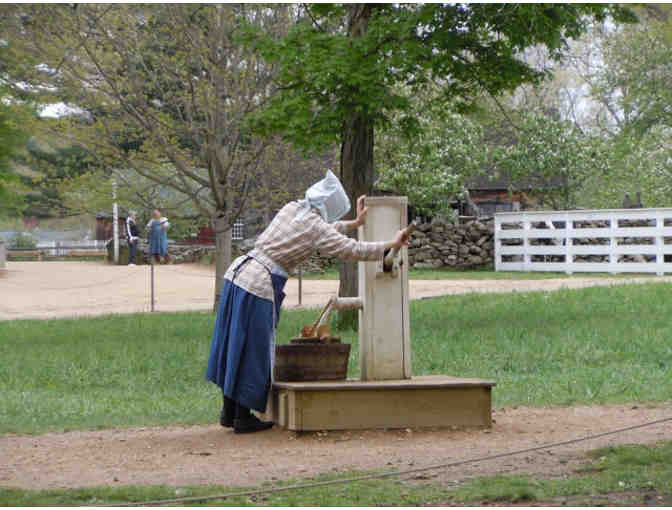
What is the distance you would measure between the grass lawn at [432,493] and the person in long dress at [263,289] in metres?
1.70

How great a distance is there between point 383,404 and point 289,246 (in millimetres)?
1271

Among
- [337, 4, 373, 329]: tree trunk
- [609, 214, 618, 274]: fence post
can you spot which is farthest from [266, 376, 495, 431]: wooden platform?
[609, 214, 618, 274]: fence post

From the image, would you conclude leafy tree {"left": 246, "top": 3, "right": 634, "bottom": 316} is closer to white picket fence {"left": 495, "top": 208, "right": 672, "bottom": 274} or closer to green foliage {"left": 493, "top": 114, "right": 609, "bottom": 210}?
white picket fence {"left": 495, "top": 208, "right": 672, "bottom": 274}

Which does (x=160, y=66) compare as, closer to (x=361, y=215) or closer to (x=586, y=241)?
(x=361, y=215)

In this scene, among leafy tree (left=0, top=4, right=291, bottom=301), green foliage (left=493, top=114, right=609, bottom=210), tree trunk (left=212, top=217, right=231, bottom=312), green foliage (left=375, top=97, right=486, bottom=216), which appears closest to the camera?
leafy tree (left=0, top=4, right=291, bottom=301)

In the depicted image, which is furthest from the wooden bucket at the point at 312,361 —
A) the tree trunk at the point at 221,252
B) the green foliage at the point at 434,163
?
the green foliage at the point at 434,163

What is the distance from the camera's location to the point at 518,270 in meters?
29.0

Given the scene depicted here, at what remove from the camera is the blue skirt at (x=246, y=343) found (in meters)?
7.36

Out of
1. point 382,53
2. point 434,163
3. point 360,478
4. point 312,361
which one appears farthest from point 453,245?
point 360,478

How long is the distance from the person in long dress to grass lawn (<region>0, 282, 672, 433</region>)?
Answer: 127 cm

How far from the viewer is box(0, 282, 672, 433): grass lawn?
31.0 ft

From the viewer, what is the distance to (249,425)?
7.56 m

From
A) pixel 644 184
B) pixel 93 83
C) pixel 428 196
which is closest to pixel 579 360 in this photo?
pixel 93 83

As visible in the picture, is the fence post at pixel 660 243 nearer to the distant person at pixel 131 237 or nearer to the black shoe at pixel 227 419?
the distant person at pixel 131 237
